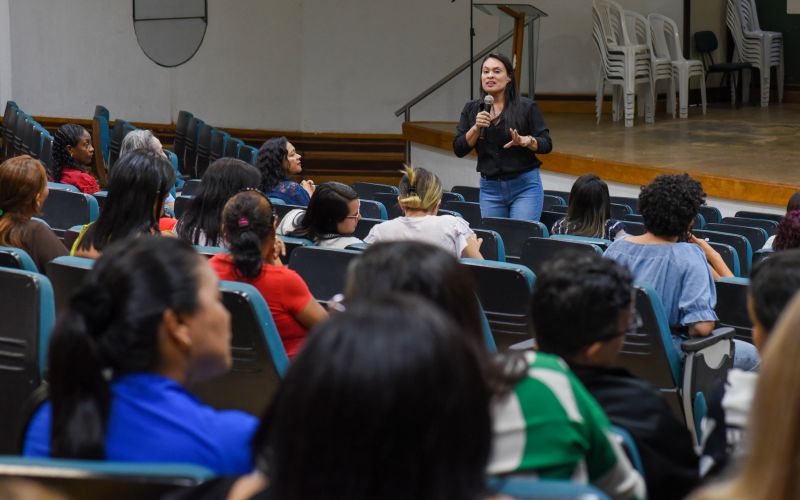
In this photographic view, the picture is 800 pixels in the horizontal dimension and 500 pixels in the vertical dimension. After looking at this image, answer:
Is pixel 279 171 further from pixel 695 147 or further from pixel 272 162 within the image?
pixel 695 147

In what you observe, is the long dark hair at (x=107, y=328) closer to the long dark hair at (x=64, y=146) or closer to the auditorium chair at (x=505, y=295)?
the auditorium chair at (x=505, y=295)

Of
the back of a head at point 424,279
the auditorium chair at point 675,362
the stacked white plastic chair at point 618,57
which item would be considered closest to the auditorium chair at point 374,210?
the auditorium chair at point 675,362

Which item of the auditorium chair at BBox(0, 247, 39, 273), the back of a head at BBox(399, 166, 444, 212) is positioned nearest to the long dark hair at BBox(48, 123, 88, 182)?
the back of a head at BBox(399, 166, 444, 212)

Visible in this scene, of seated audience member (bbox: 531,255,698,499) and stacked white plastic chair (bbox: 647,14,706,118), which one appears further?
stacked white plastic chair (bbox: 647,14,706,118)

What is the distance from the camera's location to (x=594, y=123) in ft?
38.6

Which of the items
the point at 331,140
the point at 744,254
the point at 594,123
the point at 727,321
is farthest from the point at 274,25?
the point at 727,321

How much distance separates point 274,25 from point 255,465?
1167cm

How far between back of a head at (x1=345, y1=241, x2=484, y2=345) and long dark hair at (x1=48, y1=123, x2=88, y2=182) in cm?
529

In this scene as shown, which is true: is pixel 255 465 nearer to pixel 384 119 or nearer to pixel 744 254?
pixel 744 254

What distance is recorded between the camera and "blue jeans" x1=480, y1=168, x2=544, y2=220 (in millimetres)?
6273

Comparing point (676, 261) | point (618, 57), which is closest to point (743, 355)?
point (676, 261)

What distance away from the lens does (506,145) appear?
605cm

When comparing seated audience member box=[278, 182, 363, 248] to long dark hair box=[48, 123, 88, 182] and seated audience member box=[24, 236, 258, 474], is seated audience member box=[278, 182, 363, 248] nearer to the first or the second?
seated audience member box=[24, 236, 258, 474]

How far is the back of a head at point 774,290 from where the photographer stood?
6.68ft
